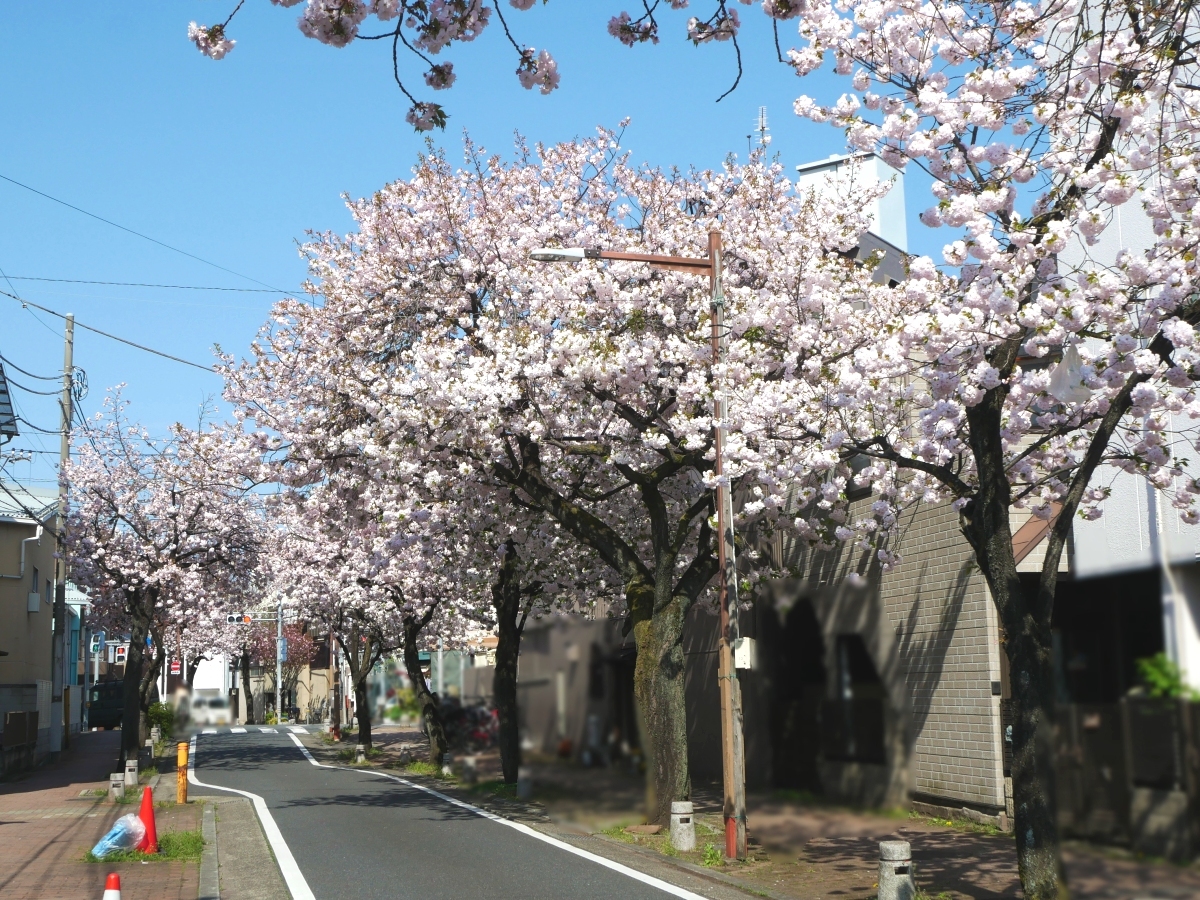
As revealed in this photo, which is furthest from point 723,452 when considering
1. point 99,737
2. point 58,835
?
point 99,737

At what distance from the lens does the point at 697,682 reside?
26.3 m

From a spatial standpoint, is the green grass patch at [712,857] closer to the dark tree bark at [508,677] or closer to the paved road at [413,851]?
the paved road at [413,851]

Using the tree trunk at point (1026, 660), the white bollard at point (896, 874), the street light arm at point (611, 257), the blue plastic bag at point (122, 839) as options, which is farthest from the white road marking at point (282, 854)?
the street light arm at point (611, 257)

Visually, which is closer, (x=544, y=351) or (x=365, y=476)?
(x=544, y=351)

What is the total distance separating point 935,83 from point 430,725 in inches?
1031

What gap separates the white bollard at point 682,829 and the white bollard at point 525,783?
13.2 ft

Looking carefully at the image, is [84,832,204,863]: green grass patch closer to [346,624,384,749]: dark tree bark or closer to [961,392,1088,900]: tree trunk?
[961,392,1088,900]: tree trunk

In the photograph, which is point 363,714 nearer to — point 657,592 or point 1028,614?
point 657,592

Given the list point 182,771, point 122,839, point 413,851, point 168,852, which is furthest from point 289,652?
point 413,851

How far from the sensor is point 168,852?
1533cm

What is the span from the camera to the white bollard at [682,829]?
47.4 feet

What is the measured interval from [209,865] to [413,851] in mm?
2429

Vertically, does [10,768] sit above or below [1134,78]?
below

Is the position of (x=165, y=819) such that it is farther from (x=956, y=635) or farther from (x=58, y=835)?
(x=956, y=635)
